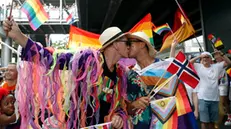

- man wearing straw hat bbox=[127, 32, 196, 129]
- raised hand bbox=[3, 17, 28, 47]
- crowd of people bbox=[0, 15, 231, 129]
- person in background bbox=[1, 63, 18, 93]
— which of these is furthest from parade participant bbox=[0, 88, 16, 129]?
man wearing straw hat bbox=[127, 32, 196, 129]

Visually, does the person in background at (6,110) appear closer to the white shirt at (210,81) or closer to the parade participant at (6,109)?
the parade participant at (6,109)

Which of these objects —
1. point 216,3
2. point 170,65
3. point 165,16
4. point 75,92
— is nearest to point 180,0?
point 216,3

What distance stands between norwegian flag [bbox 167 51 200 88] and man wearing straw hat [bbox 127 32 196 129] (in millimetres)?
64

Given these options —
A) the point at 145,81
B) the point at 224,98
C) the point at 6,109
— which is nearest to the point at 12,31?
the point at 6,109

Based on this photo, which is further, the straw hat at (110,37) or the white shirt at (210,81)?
the white shirt at (210,81)

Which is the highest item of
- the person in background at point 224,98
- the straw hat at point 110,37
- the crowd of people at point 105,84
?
the straw hat at point 110,37

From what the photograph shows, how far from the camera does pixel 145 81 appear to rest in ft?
9.06

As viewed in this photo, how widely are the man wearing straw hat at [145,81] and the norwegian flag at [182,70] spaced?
0.06 metres

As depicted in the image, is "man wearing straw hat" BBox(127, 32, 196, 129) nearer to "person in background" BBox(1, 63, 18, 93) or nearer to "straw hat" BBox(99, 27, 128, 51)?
"straw hat" BBox(99, 27, 128, 51)

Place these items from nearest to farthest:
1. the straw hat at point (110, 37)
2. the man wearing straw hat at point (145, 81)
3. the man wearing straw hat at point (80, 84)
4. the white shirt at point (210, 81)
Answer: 1. the man wearing straw hat at point (80, 84)
2. the straw hat at point (110, 37)
3. the man wearing straw hat at point (145, 81)
4. the white shirt at point (210, 81)

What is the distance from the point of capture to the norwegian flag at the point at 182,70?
2.72 m

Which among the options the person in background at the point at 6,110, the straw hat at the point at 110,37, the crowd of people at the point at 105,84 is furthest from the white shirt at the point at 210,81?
the person in background at the point at 6,110

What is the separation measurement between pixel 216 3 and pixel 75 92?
5.07 metres

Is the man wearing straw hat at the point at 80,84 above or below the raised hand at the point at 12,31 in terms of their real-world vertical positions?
below
